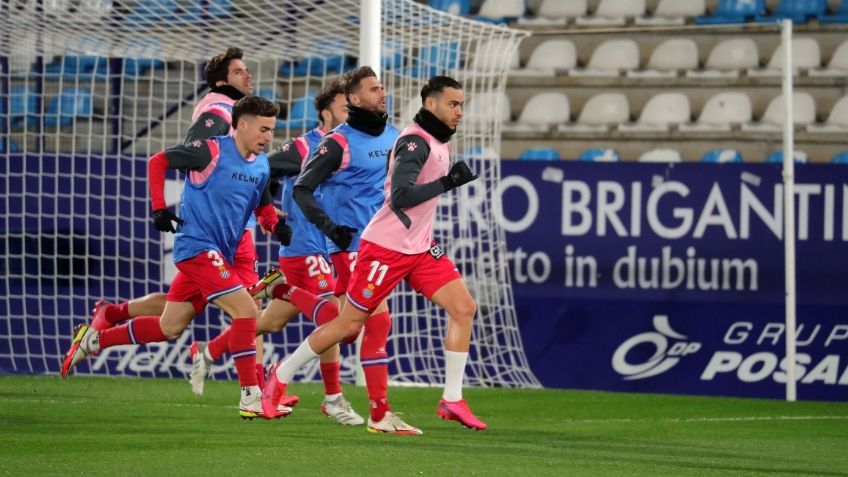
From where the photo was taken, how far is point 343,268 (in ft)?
24.1

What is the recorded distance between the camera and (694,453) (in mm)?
6410

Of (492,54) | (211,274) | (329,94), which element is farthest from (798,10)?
(211,274)

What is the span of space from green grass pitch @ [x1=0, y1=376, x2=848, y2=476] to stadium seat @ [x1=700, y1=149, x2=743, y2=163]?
3.41 metres

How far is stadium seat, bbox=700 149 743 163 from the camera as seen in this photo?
1252 centimetres

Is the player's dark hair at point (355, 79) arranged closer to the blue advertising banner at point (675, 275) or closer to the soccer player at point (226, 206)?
the soccer player at point (226, 206)

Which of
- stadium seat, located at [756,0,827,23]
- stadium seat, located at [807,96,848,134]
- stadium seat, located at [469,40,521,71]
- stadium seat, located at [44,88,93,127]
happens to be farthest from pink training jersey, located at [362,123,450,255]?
stadium seat, located at [756,0,827,23]

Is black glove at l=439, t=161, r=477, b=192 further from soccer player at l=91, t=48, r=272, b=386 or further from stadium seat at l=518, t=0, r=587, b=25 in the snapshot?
stadium seat at l=518, t=0, r=587, b=25

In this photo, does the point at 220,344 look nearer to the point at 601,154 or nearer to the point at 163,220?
the point at 163,220

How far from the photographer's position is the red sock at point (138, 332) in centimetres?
783

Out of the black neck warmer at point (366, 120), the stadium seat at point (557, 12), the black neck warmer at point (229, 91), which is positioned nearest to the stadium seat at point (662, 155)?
the stadium seat at point (557, 12)

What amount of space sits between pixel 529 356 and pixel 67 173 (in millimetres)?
3649

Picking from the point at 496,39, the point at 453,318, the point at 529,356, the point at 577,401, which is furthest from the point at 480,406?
the point at 496,39

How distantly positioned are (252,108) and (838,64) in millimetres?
7645

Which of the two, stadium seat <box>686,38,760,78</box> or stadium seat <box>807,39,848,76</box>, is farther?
stadium seat <box>686,38,760,78</box>
